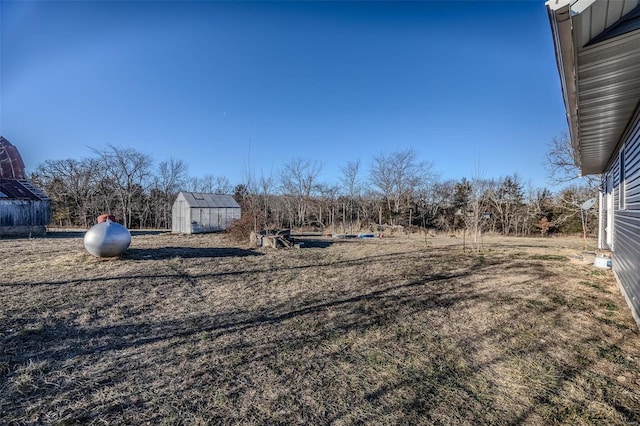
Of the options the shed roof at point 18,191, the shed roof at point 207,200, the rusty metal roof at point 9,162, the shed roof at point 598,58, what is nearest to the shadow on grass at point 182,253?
the shed roof at point 207,200

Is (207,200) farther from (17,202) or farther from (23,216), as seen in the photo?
(17,202)

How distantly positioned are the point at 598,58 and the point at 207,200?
61.2 feet

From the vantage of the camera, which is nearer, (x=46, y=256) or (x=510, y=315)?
(x=510, y=315)

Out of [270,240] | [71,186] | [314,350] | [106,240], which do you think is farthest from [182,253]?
[71,186]

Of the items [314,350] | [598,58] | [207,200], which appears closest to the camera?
[598,58]

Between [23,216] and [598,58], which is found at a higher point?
[598,58]

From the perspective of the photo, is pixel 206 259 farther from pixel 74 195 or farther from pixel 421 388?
pixel 74 195

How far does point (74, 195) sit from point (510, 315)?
1126 inches

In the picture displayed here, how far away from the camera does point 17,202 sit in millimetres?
15492

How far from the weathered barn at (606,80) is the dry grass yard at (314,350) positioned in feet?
4.63

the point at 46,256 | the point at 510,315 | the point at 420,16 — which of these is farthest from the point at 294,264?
the point at 420,16

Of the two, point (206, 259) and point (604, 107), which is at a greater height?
point (604, 107)

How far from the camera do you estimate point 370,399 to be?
2244 mm

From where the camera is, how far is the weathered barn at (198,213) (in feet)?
56.7
